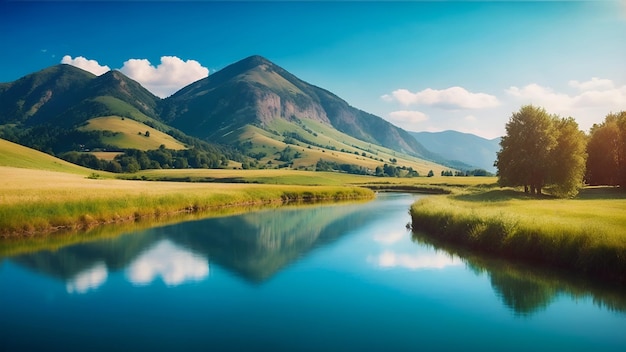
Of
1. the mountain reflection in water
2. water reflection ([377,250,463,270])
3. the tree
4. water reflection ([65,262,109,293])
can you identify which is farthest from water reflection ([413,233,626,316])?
the tree

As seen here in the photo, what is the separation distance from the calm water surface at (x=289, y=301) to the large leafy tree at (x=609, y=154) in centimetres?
5536

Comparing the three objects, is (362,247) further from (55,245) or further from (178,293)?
(55,245)

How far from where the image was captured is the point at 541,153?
65125 mm

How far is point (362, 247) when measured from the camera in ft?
135

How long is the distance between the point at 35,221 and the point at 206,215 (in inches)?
858

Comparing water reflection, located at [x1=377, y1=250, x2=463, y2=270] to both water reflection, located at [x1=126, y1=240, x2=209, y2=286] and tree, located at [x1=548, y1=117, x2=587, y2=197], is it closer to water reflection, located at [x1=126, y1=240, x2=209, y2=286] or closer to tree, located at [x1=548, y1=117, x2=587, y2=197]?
water reflection, located at [x1=126, y1=240, x2=209, y2=286]

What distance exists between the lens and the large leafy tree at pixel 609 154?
75.8 m

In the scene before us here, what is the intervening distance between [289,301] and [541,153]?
53540 mm

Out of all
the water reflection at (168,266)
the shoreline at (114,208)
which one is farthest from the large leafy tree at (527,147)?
the water reflection at (168,266)

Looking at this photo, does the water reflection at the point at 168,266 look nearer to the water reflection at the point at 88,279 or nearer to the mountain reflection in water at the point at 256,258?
the mountain reflection in water at the point at 256,258

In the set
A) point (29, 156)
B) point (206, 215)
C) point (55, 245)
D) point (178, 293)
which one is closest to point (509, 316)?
point (178, 293)

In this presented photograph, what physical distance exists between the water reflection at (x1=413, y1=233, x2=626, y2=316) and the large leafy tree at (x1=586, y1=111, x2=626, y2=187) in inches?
2292

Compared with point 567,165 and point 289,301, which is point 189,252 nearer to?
point 289,301

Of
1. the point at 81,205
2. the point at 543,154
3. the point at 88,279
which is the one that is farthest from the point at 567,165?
the point at 81,205
